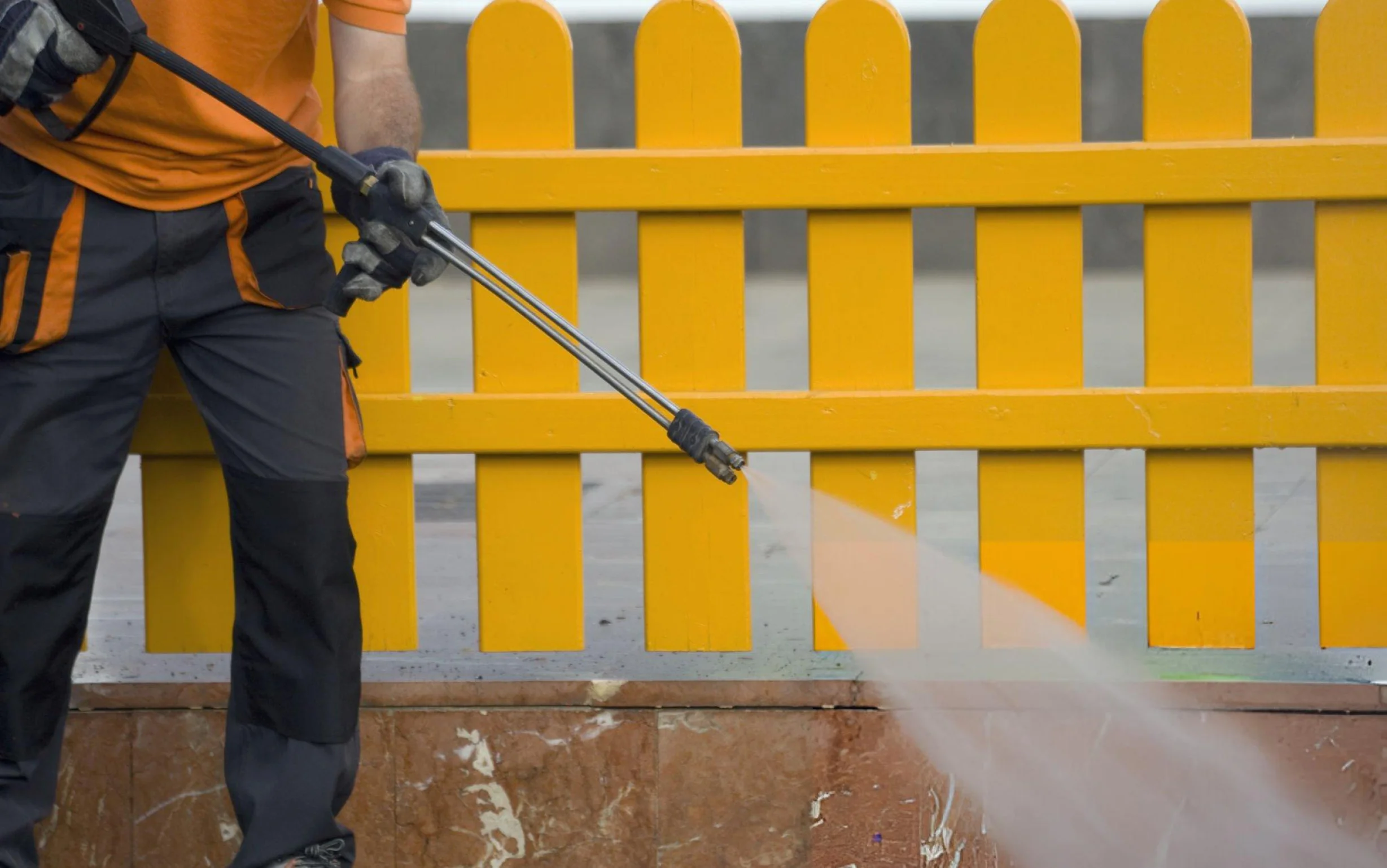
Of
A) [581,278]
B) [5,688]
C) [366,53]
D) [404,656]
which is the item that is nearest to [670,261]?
[366,53]

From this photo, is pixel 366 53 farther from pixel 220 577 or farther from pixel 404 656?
pixel 404 656

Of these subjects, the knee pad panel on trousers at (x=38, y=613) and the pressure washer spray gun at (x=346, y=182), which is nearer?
the pressure washer spray gun at (x=346, y=182)

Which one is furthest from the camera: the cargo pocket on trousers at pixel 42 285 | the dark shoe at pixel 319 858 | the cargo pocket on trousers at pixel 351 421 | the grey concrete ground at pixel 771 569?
the grey concrete ground at pixel 771 569

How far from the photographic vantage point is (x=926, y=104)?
12695 millimetres

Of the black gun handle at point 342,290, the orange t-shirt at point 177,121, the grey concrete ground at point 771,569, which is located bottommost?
the grey concrete ground at point 771,569

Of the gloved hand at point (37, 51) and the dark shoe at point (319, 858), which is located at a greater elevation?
the gloved hand at point (37, 51)

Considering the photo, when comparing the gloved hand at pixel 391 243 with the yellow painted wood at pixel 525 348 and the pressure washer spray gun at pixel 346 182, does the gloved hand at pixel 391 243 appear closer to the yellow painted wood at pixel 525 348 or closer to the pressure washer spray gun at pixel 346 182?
the pressure washer spray gun at pixel 346 182

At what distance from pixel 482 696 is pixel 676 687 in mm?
336

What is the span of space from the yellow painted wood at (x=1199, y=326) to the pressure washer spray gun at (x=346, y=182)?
89 centimetres

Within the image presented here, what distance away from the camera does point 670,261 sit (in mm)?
2586

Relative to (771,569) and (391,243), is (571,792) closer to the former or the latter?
(391,243)

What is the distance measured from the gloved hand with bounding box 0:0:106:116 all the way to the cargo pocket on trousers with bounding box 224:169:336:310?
304 millimetres

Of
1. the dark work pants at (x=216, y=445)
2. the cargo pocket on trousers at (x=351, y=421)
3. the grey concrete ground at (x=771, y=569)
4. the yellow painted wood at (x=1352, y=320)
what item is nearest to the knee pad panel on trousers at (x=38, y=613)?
the dark work pants at (x=216, y=445)

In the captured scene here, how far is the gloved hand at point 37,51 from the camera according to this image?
5.80 ft
